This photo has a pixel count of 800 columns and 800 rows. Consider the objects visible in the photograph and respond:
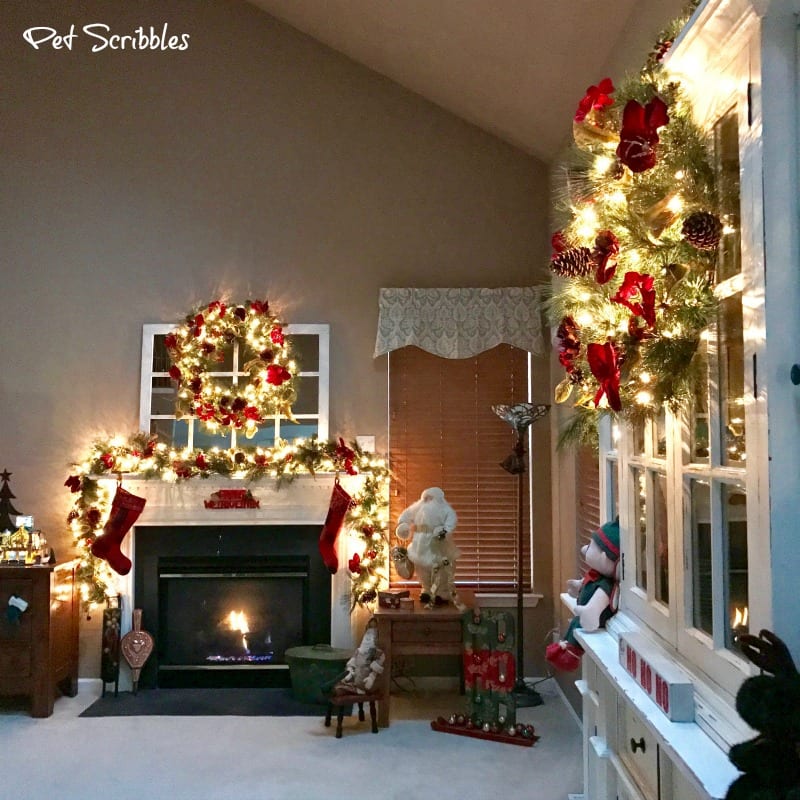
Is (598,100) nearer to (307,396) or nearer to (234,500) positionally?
(307,396)

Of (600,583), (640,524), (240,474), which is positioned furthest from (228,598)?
(640,524)

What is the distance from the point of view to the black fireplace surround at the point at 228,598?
468 centimetres

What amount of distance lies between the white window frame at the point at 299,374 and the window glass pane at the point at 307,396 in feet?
0.07

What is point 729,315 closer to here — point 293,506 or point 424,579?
point 424,579

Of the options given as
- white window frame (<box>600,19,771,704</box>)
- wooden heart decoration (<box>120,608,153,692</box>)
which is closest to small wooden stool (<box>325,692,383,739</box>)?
wooden heart decoration (<box>120,608,153,692</box>)

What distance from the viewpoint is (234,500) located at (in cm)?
470

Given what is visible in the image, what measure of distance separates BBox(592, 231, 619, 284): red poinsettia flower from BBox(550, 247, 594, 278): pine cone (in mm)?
108

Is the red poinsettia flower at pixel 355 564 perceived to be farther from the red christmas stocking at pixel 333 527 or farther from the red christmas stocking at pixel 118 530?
the red christmas stocking at pixel 118 530

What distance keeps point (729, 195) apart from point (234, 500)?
3.68 m

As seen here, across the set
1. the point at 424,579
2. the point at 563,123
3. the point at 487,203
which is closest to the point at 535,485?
the point at 424,579

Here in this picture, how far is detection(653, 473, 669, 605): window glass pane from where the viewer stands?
6.32 feet

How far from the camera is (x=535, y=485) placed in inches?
192

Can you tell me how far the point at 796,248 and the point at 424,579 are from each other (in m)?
3.29

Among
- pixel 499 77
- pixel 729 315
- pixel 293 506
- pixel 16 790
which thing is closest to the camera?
pixel 729 315
